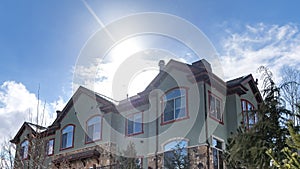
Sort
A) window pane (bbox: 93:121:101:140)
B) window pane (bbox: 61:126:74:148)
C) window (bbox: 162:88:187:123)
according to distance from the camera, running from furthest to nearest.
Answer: window pane (bbox: 61:126:74:148)
window pane (bbox: 93:121:101:140)
window (bbox: 162:88:187:123)

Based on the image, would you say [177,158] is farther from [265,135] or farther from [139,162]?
[265,135]

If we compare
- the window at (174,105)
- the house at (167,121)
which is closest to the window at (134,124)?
the house at (167,121)

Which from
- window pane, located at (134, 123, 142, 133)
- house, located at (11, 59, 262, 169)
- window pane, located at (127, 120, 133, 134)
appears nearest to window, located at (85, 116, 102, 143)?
house, located at (11, 59, 262, 169)

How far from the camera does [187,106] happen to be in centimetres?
1797

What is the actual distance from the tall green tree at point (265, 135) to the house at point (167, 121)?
4.86m

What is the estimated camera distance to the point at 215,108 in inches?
727

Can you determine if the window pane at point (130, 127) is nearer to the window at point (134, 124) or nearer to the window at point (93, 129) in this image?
the window at point (134, 124)

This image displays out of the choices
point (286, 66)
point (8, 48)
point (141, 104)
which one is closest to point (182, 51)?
point (141, 104)

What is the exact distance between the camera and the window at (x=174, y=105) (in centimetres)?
1816

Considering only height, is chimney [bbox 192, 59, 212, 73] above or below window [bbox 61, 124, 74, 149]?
above

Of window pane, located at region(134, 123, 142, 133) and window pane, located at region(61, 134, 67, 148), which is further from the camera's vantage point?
window pane, located at region(61, 134, 67, 148)

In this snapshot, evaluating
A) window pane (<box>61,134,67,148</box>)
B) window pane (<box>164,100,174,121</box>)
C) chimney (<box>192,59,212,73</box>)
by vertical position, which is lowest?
window pane (<box>61,134,67,148</box>)

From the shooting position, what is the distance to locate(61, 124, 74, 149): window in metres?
24.0

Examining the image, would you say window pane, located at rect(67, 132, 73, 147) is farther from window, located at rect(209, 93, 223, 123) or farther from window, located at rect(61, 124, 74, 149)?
window, located at rect(209, 93, 223, 123)
